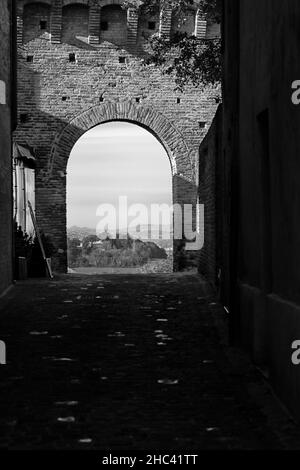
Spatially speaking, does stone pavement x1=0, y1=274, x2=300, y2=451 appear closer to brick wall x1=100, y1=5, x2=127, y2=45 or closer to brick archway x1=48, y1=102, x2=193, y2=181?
brick archway x1=48, y1=102, x2=193, y2=181

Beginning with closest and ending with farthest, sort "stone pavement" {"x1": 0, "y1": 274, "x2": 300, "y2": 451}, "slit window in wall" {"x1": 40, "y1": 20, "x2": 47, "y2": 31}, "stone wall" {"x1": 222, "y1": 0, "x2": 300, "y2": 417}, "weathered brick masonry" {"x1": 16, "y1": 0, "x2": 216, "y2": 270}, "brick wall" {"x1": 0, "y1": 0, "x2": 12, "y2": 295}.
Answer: "stone pavement" {"x1": 0, "y1": 274, "x2": 300, "y2": 451} < "stone wall" {"x1": 222, "y1": 0, "x2": 300, "y2": 417} < "brick wall" {"x1": 0, "y1": 0, "x2": 12, "y2": 295} < "weathered brick masonry" {"x1": 16, "y1": 0, "x2": 216, "y2": 270} < "slit window in wall" {"x1": 40, "y1": 20, "x2": 47, "y2": 31}

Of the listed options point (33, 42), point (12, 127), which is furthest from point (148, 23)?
point (12, 127)

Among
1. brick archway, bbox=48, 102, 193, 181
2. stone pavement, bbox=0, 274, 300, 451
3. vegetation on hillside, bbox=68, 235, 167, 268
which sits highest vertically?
brick archway, bbox=48, 102, 193, 181

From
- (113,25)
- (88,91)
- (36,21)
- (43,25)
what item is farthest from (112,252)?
(36,21)

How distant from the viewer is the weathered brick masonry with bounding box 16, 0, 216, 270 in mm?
22922

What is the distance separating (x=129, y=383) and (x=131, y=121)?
1688cm

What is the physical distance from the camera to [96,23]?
2322cm

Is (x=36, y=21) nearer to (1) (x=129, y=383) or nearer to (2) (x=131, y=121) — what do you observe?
(2) (x=131, y=121)

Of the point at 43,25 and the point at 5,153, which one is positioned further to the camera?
the point at 43,25

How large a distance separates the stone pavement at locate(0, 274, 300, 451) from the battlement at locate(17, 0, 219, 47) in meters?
12.5

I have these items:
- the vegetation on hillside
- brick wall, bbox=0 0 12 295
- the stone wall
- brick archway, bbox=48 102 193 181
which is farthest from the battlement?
the stone wall

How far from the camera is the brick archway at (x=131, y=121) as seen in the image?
2298 centimetres
